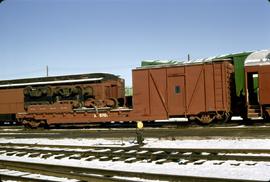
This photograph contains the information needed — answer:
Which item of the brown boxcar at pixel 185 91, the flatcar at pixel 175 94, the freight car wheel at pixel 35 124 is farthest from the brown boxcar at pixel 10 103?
the brown boxcar at pixel 185 91

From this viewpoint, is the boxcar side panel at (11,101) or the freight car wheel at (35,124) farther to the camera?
the boxcar side panel at (11,101)

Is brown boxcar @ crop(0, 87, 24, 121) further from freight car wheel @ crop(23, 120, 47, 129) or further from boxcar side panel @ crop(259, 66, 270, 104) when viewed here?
Answer: boxcar side panel @ crop(259, 66, 270, 104)

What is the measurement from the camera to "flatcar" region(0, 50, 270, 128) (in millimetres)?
19578

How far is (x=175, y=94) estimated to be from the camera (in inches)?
824

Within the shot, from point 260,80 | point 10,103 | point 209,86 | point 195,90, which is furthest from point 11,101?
point 260,80

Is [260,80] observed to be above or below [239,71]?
below

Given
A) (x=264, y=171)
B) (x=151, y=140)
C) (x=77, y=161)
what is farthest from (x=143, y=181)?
(x=151, y=140)

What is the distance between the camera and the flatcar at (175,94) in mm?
19578

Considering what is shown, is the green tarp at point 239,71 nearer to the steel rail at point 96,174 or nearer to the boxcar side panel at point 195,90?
the boxcar side panel at point 195,90

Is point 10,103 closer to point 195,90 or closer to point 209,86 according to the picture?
point 195,90

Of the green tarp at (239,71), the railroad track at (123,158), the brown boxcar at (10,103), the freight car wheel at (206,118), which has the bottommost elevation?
the railroad track at (123,158)

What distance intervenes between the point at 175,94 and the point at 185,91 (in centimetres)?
57

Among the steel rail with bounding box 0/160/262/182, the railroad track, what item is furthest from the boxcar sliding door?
the steel rail with bounding box 0/160/262/182

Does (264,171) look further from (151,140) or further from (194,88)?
(194,88)
